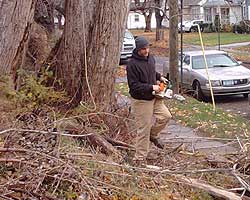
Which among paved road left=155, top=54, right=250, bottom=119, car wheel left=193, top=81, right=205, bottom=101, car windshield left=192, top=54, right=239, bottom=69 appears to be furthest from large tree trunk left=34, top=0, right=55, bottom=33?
car windshield left=192, top=54, right=239, bottom=69

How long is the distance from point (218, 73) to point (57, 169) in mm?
13168

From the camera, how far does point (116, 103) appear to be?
1016 centimetres

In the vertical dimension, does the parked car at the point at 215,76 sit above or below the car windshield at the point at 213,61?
A: below

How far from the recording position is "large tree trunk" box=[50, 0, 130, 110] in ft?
31.8

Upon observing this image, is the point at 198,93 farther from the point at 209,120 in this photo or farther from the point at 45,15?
the point at 45,15

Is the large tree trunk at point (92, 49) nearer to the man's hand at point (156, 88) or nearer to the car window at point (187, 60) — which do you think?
the man's hand at point (156, 88)

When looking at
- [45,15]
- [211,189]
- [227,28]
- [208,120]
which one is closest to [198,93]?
[208,120]

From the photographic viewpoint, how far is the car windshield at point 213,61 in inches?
747

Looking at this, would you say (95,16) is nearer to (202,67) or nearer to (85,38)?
(85,38)

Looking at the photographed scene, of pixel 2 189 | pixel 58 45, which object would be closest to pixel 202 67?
pixel 58 45

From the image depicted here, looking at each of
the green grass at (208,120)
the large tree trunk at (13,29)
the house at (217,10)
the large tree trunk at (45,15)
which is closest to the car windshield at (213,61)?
the green grass at (208,120)

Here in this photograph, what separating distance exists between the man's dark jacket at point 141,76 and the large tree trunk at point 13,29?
2357 millimetres

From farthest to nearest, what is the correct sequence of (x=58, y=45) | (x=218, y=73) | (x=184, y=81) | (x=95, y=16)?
1. (x=184, y=81)
2. (x=218, y=73)
3. (x=58, y=45)
4. (x=95, y=16)

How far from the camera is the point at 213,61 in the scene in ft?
62.8
